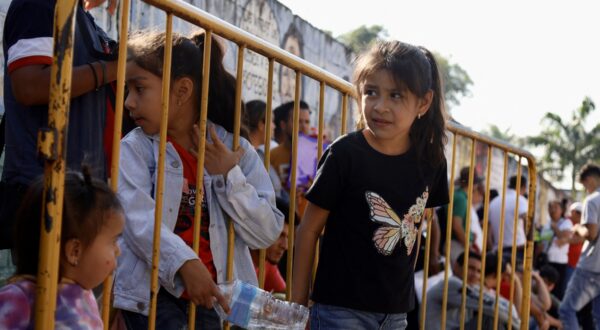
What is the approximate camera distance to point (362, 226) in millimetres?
3145

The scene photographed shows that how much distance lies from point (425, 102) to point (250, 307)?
100 cm

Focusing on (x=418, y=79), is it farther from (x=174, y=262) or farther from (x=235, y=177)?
(x=174, y=262)

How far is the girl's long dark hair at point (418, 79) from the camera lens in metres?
3.23

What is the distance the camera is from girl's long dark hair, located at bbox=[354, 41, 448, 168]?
10.6ft

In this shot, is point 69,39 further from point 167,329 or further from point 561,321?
point 561,321

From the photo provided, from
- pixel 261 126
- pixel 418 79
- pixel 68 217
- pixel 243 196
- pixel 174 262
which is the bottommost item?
pixel 174 262

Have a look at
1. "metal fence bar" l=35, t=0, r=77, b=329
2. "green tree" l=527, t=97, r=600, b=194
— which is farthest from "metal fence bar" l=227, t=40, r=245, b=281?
"green tree" l=527, t=97, r=600, b=194

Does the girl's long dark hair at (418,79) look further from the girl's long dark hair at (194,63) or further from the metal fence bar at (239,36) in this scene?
the girl's long dark hair at (194,63)

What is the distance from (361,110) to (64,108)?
4.59 feet

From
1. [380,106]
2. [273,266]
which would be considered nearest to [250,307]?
[380,106]

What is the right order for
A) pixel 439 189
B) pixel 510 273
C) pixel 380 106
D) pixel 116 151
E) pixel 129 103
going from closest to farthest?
1. pixel 116 151
2. pixel 129 103
3. pixel 380 106
4. pixel 439 189
5. pixel 510 273

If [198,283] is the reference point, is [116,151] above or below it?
above

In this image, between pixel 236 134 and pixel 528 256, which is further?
pixel 528 256

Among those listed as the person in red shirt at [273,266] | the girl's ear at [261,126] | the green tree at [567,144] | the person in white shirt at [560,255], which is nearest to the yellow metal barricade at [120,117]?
the person in red shirt at [273,266]
